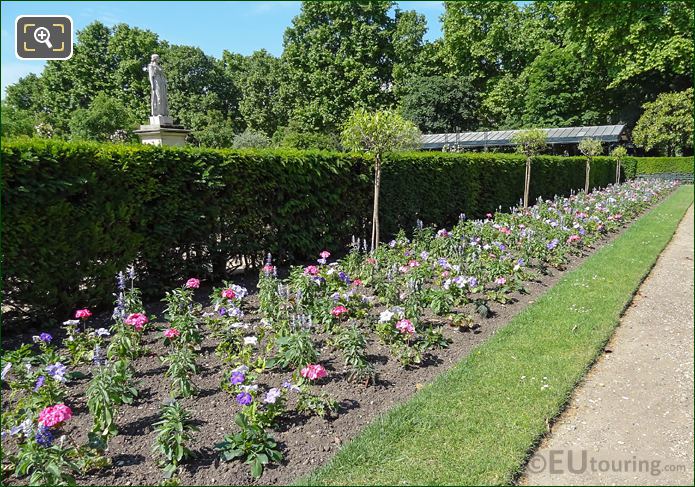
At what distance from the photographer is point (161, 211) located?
17.5ft

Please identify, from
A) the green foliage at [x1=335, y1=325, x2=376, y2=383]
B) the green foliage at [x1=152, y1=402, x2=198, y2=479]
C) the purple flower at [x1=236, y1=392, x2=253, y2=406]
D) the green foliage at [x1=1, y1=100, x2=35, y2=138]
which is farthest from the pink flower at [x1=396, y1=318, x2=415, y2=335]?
the green foliage at [x1=1, y1=100, x2=35, y2=138]

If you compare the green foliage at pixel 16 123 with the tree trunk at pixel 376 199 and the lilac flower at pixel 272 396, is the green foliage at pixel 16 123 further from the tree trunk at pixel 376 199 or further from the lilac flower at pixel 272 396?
the lilac flower at pixel 272 396

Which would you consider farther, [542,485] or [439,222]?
[439,222]

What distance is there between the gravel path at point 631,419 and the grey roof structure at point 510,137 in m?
24.5

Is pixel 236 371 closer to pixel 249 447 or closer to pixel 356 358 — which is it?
pixel 249 447

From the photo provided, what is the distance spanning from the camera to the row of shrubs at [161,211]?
4.24 meters

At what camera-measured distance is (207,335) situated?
4281mm

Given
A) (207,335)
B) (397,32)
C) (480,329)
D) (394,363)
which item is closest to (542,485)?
(394,363)

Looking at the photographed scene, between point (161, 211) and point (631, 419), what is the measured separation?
4772 millimetres

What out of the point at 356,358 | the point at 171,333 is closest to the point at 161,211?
the point at 171,333

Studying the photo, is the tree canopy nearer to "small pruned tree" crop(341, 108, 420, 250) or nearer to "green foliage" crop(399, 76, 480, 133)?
"green foliage" crop(399, 76, 480, 133)

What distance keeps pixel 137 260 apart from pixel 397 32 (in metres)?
36.3

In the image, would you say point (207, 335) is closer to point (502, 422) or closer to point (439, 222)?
point (502, 422)

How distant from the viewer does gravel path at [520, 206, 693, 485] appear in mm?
2518
